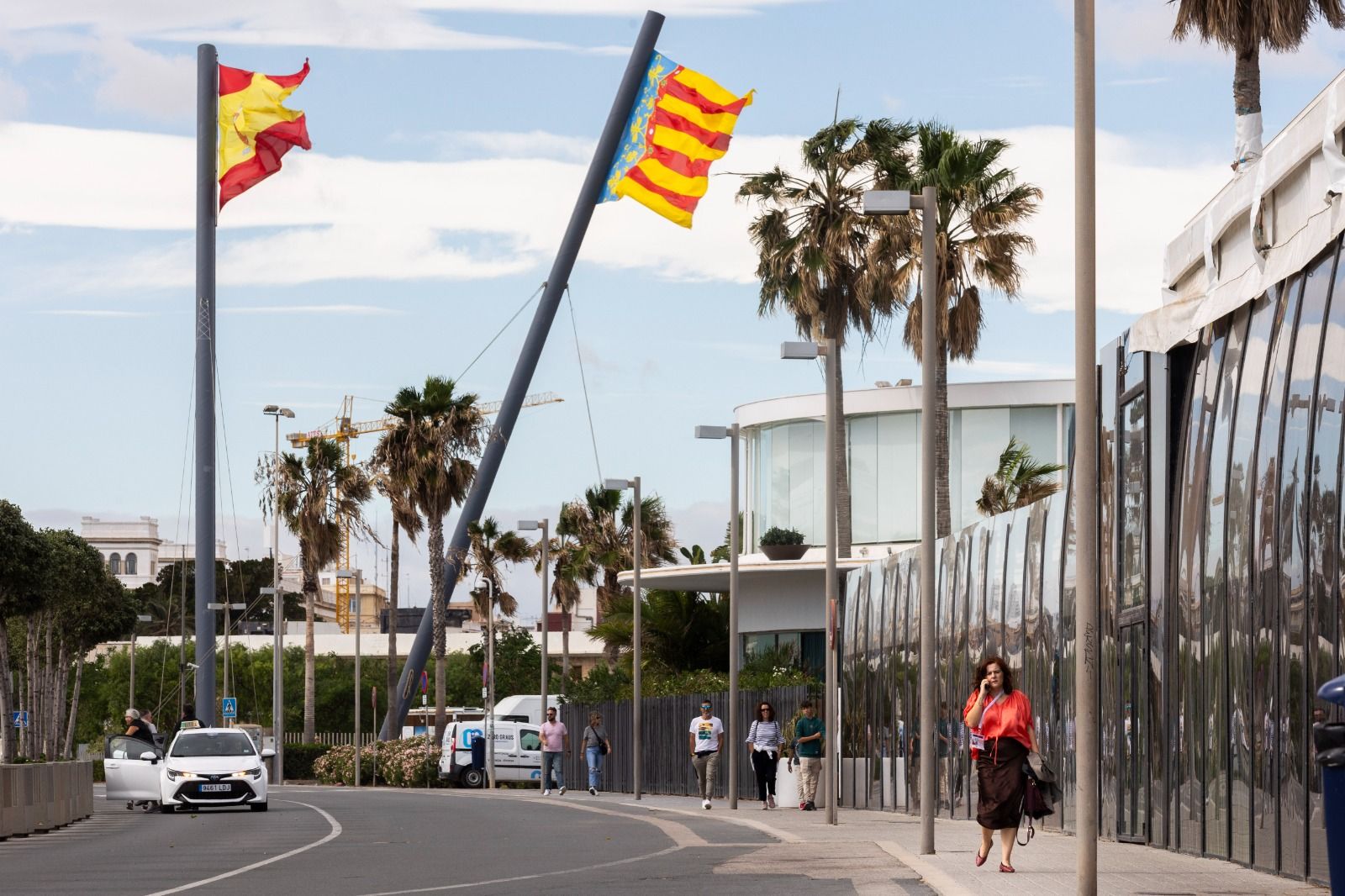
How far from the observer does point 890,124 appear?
46.0 meters

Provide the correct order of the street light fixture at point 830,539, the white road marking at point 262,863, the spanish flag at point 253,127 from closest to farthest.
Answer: the white road marking at point 262,863 → the street light fixture at point 830,539 → the spanish flag at point 253,127

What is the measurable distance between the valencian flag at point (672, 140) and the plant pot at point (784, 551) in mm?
9214

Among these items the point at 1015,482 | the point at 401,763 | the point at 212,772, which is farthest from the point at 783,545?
the point at 212,772

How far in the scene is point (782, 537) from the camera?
49719mm

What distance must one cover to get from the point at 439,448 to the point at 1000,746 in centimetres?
4556

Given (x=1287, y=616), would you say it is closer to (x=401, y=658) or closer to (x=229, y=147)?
(x=229, y=147)

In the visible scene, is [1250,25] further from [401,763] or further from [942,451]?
[401,763]

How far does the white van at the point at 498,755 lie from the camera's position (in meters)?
52.7

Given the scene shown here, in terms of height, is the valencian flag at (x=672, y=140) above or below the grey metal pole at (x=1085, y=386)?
above

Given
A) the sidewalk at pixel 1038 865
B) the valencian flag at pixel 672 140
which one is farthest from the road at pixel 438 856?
the valencian flag at pixel 672 140

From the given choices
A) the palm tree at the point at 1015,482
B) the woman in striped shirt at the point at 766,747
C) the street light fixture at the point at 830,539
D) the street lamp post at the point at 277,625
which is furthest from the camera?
the street lamp post at the point at 277,625

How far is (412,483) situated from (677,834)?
37807 millimetres

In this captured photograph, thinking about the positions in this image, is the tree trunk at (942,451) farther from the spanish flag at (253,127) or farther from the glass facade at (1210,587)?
the glass facade at (1210,587)

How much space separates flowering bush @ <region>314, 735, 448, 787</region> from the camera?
55844mm
